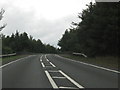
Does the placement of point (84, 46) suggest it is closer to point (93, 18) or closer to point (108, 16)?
point (93, 18)

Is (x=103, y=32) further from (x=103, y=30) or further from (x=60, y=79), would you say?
(x=60, y=79)

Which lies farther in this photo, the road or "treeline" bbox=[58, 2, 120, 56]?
"treeline" bbox=[58, 2, 120, 56]

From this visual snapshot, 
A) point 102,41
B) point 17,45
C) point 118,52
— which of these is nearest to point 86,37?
point 102,41

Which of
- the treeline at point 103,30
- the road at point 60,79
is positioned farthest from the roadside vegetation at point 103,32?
the road at point 60,79

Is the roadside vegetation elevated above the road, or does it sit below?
above

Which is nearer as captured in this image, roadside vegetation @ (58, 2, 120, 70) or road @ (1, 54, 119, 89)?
road @ (1, 54, 119, 89)

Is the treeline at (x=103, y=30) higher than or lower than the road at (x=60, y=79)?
higher

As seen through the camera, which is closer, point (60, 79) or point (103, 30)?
point (60, 79)

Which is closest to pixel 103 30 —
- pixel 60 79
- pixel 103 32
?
pixel 103 32

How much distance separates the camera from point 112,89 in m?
10.2

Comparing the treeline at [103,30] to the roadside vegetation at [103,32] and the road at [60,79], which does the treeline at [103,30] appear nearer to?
the roadside vegetation at [103,32]

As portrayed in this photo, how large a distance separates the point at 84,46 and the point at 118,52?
8.46 meters

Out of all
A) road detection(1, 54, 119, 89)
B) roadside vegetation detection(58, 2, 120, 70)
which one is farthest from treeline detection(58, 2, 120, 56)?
road detection(1, 54, 119, 89)

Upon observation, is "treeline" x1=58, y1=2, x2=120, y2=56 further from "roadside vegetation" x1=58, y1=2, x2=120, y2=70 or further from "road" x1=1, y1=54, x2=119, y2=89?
"road" x1=1, y1=54, x2=119, y2=89
